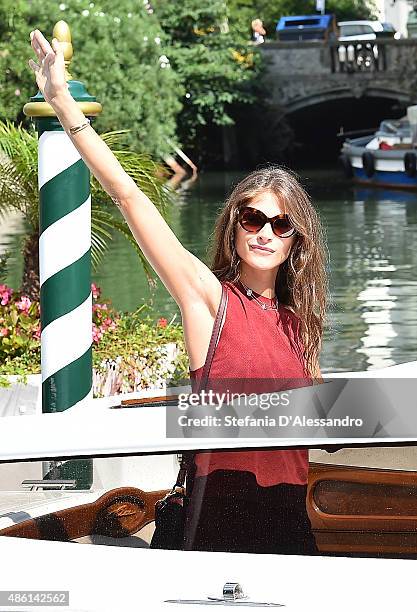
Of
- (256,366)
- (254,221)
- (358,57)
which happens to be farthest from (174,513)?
(358,57)

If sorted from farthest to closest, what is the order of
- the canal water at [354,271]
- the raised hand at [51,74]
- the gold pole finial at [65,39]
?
1. the canal water at [354,271]
2. the gold pole finial at [65,39]
3. the raised hand at [51,74]

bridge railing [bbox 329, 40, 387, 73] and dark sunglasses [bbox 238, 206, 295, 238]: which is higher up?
dark sunglasses [bbox 238, 206, 295, 238]

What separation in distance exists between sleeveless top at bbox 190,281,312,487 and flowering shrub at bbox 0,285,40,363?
462 cm

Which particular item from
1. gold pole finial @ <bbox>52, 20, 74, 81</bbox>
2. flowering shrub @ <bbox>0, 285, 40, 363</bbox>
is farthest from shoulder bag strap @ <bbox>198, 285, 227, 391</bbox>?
flowering shrub @ <bbox>0, 285, 40, 363</bbox>

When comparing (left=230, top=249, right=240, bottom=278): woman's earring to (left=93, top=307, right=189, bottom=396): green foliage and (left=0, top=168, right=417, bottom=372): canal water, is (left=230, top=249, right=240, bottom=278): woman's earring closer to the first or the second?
(left=0, top=168, right=417, bottom=372): canal water

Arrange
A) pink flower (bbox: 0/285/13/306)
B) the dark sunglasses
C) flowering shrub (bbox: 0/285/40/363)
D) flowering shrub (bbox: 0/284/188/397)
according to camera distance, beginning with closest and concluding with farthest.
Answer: the dark sunglasses < flowering shrub (bbox: 0/284/188/397) < flowering shrub (bbox: 0/285/40/363) < pink flower (bbox: 0/285/13/306)

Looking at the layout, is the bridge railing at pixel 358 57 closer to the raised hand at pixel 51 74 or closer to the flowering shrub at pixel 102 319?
the flowering shrub at pixel 102 319

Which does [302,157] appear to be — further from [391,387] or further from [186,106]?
[391,387]

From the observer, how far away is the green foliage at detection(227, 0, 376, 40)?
52.4 m

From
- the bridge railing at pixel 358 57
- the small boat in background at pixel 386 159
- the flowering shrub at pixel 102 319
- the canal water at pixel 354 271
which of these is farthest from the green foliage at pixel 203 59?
the flowering shrub at pixel 102 319

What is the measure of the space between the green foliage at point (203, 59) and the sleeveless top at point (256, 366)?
37.5 metres

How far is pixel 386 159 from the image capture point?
32.4 m

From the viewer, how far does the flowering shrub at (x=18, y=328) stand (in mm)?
7652

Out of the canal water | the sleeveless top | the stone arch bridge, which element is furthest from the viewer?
the stone arch bridge
